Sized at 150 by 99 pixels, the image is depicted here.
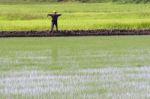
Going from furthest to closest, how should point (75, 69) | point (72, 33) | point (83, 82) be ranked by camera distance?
1. point (72, 33)
2. point (75, 69)
3. point (83, 82)

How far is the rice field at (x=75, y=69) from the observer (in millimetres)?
11125

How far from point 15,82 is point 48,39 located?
11.3 metres

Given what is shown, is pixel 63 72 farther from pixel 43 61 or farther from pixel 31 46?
pixel 31 46

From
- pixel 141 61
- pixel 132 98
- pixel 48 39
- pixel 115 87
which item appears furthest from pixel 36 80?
pixel 48 39

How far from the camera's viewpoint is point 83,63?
51.0 ft

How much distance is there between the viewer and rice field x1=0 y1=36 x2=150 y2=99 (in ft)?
36.5

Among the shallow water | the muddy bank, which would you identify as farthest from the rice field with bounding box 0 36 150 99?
the muddy bank

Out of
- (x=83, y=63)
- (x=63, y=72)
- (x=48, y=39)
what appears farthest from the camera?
(x=48, y=39)

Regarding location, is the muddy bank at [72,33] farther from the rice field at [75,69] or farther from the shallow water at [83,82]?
the shallow water at [83,82]

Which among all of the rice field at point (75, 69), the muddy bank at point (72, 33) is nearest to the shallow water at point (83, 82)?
the rice field at point (75, 69)

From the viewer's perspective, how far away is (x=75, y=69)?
14.2 meters

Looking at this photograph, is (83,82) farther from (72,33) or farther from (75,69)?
(72,33)

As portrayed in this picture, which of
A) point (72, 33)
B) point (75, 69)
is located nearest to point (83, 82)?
point (75, 69)

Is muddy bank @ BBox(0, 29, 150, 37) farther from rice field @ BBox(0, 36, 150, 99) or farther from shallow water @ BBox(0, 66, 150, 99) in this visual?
shallow water @ BBox(0, 66, 150, 99)
